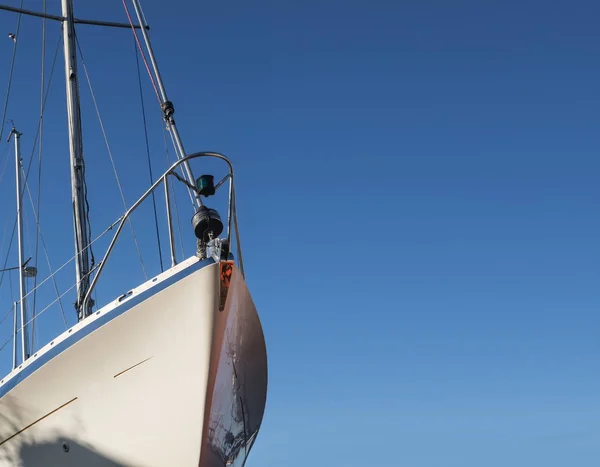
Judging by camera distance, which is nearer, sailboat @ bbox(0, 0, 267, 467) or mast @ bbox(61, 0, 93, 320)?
sailboat @ bbox(0, 0, 267, 467)

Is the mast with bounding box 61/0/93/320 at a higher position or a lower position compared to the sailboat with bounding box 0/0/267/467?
higher

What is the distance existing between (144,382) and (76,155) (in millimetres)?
7011

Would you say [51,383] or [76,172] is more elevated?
[76,172]

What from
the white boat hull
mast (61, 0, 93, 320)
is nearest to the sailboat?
the white boat hull

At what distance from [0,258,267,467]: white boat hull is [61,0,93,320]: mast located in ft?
11.6

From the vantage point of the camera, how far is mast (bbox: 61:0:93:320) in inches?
489

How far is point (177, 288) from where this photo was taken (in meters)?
8.20

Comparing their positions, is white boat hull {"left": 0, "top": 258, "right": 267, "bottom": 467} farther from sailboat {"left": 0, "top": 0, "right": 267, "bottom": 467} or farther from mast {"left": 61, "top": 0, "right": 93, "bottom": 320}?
mast {"left": 61, "top": 0, "right": 93, "bottom": 320}

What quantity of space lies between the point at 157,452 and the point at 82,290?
15.7 ft

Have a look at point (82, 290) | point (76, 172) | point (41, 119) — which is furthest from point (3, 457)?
point (41, 119)

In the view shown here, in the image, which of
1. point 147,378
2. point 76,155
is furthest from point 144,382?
point 76,155

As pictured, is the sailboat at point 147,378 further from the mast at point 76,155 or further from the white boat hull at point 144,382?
the mast at point 76,155

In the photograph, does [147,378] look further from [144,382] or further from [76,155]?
[76,155]

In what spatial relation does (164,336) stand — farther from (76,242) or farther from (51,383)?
(76,242)
